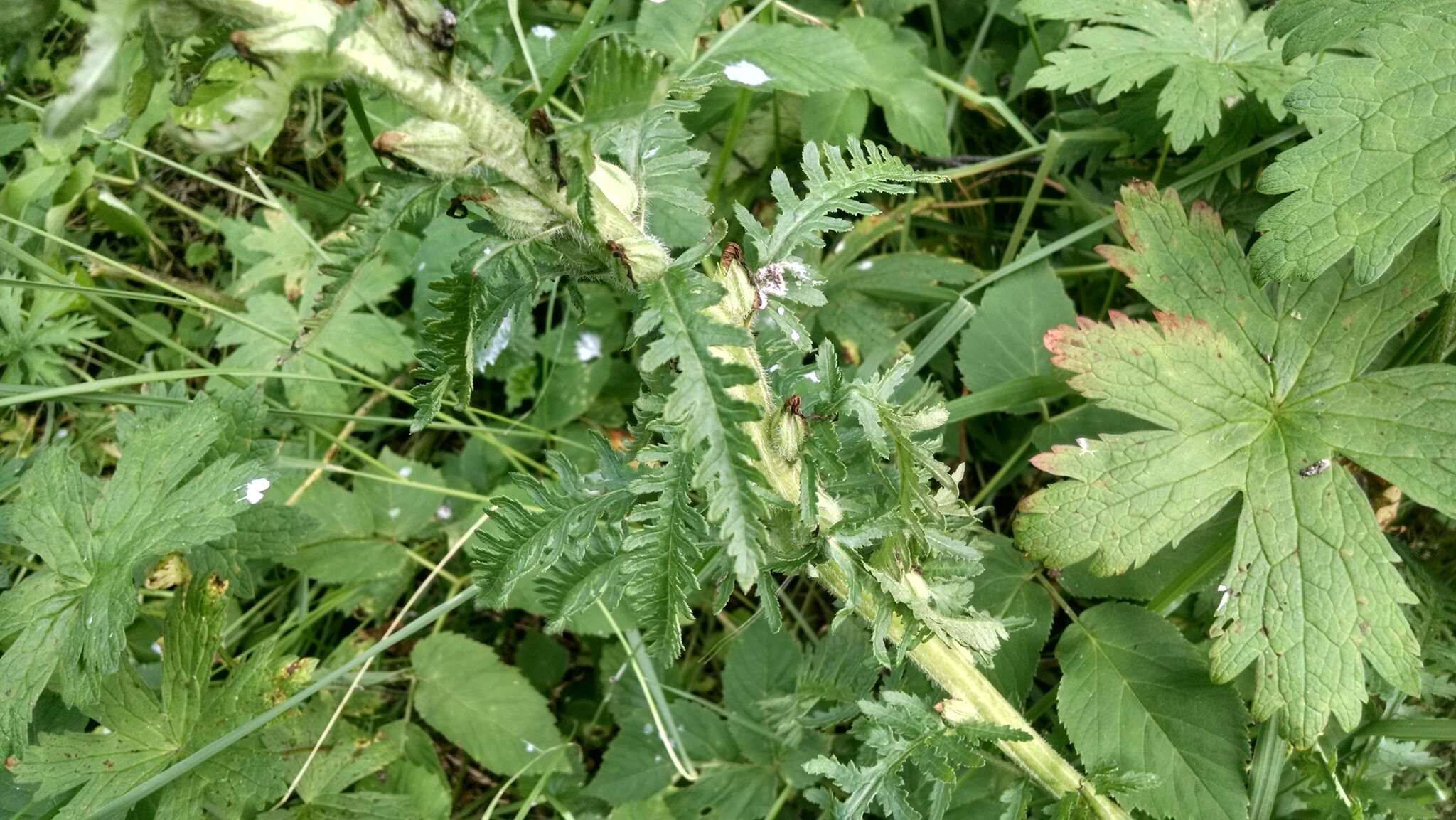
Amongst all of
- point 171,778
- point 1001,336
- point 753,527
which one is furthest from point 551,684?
point 753,527

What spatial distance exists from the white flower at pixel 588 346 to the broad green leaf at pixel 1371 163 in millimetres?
1766

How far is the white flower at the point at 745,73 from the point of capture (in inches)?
93.6

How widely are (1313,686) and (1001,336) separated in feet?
3.31

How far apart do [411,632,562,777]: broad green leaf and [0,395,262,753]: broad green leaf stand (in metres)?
0.71

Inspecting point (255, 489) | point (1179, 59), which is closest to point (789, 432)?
point (255, 489)

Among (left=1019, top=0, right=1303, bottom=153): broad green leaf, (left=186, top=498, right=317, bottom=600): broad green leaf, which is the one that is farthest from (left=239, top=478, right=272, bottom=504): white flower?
(left=1019, top=0, right=1303, bottom=153): broad green leaf

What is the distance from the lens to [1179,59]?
2316mm

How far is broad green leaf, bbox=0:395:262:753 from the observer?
6.21 feet

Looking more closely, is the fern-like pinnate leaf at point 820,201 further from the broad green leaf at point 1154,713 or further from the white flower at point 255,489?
the white flower at point 255,489

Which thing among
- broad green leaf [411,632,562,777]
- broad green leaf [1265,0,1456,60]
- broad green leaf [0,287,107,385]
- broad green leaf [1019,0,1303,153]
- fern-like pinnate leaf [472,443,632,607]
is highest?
broad green leaf [1265,0,1456,60]

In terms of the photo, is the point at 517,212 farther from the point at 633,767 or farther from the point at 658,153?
the point at 633,767

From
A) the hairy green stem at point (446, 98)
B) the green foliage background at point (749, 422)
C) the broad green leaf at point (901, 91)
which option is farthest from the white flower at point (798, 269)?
the broad green leaf at point (901, 91)

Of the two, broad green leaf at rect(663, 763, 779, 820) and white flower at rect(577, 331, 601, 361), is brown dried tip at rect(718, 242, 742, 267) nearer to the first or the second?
broad green leaf at rect(663, 763, 779, 820)

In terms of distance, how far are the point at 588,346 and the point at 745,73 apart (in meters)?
0.94
